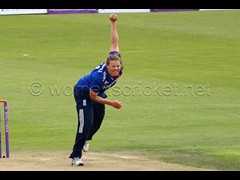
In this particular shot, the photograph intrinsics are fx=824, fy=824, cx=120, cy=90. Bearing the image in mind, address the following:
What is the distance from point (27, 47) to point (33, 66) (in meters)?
4.82

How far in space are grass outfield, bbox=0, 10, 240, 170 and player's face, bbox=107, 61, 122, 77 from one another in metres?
1.87

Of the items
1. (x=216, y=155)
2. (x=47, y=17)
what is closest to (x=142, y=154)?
(x=216, y=155)

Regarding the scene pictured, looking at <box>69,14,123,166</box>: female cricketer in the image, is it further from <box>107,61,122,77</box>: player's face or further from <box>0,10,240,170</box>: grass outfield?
<box>0,10,240,170</box>: grass outfield

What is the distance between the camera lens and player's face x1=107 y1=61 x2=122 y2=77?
1187 centimetres

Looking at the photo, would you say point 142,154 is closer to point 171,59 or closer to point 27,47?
point 171,59

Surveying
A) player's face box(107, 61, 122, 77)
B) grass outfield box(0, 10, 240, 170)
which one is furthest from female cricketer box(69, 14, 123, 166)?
grass outfield box(0, 10, 240, 170)

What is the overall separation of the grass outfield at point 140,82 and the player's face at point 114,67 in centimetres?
187

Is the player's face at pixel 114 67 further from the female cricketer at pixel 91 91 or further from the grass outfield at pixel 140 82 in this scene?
the grass outfield at pixel 140 82

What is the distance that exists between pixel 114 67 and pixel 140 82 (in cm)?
1101

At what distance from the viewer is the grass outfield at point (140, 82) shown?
15.2 m

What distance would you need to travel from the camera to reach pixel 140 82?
2288 centimetres

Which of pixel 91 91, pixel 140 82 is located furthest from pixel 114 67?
pixel 140 82

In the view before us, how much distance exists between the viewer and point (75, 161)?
12.2m

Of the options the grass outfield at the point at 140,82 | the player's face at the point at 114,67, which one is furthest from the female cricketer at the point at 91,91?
the grass outfield at the point at 140,82
